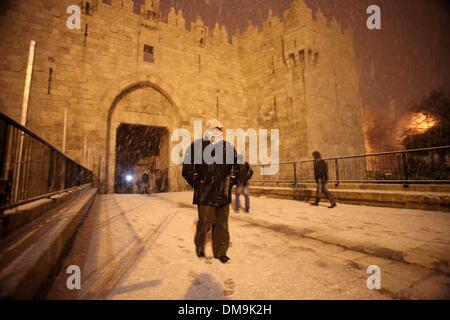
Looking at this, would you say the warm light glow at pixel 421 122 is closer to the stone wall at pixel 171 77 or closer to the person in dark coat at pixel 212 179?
the stone wall at pixel 171 77

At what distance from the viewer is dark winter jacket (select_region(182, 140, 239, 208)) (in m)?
2.76

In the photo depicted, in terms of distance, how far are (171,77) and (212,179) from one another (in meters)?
13.4

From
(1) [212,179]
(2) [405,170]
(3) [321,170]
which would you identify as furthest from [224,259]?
(2) [405,170]

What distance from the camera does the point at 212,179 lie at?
110 inches

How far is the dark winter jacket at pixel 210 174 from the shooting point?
2.76 metres

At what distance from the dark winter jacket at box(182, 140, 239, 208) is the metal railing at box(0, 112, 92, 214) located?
1.95 m

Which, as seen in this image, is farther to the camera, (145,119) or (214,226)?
(145,119)

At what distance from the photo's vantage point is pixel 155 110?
14.1 metres

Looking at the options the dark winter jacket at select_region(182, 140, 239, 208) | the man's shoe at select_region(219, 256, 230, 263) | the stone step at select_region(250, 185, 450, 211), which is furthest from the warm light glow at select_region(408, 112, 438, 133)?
the man's shoe at select_region(219, 256, 230, 263)

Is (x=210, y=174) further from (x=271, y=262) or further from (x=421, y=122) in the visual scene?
(x=421, y=122)

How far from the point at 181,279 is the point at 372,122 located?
159 ft

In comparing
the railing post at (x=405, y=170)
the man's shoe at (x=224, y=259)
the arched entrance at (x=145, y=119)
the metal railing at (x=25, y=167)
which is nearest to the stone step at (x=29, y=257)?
the metal railing at (x=25, y=167)

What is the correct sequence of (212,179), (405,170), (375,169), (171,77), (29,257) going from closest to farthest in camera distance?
(29,257)
(212,179)
(405,170)
(375,169)
(171,77)

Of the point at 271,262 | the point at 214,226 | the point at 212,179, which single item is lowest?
the point at 271,262
